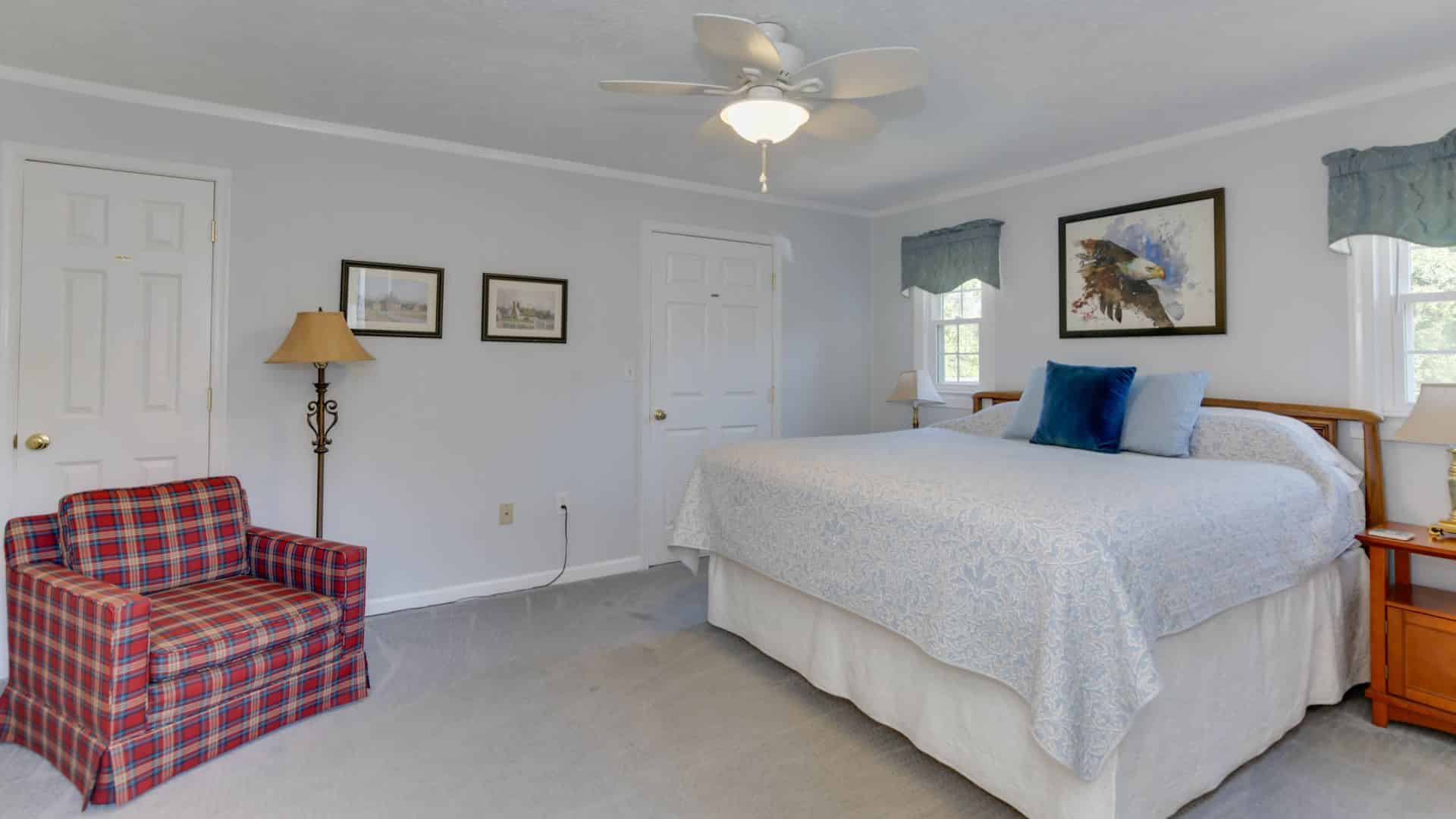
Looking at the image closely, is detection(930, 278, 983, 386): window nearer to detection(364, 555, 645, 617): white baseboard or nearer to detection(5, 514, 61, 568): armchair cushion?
detection(364, 555, 645, 617): white baseboard

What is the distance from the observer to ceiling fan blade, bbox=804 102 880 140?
8.07 ft

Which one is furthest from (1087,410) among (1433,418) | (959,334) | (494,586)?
(494,586)

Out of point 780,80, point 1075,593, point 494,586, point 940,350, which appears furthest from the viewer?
point 940,350

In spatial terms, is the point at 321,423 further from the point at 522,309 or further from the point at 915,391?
the point at 915,391

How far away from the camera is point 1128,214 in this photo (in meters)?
3.63

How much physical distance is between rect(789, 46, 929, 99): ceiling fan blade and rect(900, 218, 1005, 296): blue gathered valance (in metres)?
2.32

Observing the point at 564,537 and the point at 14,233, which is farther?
the point at 564,537

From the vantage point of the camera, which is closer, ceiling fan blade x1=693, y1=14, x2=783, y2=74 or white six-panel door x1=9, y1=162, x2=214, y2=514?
ceiling fan blade x1=693, y1=14, x2=783, y2=74

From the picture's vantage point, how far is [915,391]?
4.36 meters

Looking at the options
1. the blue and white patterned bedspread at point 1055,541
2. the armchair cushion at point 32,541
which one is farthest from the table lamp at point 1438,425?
the armchair cushion at point 32,541

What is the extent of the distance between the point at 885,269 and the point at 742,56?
3.21 meters

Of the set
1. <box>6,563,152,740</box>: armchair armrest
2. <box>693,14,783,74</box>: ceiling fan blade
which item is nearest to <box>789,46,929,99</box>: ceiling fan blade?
<box>693,14,783,74</box>: ceiling fan blade

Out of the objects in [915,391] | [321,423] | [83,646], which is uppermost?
[915,391]

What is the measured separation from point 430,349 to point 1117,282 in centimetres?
352
